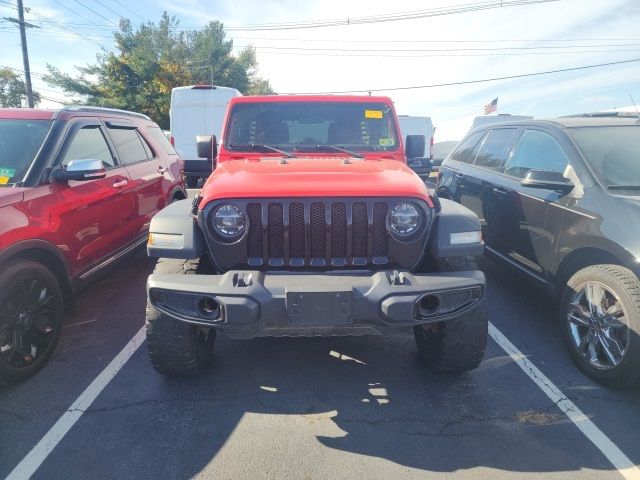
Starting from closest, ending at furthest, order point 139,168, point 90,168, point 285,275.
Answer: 1. point 285,275
2. point 90,168
3. point 139,168

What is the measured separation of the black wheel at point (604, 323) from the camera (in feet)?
9.37

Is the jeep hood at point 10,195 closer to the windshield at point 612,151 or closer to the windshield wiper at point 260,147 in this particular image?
the windshield wiper at point 260,147

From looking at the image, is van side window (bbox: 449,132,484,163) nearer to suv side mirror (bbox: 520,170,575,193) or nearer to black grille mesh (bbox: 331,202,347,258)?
suv side mirror (bbox: 520,170,575,193)

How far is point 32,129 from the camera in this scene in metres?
3.70

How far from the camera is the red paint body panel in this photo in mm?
2660

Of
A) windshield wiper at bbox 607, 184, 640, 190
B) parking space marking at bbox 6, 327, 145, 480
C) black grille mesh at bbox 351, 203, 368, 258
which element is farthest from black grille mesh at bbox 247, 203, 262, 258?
windshield wiper at bbox 607, 184, 640, 190

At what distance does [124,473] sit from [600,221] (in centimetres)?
346

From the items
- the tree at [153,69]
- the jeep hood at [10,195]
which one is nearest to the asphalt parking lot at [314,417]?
the jeep hood at [10,195]

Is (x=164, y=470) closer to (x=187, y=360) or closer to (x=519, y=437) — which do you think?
(x=187, y=360)

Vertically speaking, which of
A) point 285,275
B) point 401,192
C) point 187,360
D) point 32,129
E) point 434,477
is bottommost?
point 434,477

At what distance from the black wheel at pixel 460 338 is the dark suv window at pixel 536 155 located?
1.62m

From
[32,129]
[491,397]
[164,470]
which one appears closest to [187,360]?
[164,470]

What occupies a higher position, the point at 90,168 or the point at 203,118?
the point at 203,118

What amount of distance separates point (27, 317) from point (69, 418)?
86 cm
